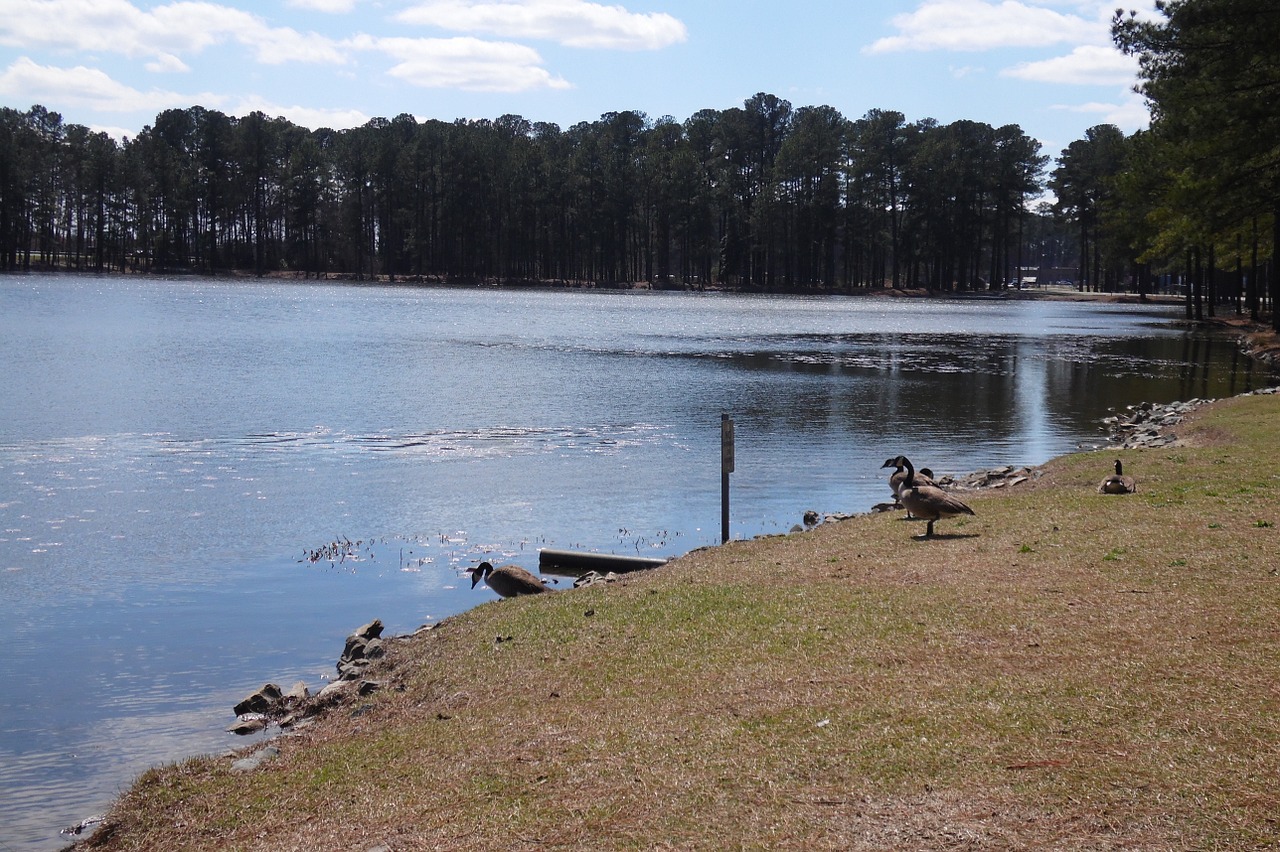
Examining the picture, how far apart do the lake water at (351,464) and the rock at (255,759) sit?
4.01 feet

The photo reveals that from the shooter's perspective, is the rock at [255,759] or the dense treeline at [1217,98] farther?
the dense treeline at [1217,98]

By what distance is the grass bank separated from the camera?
20.7ft

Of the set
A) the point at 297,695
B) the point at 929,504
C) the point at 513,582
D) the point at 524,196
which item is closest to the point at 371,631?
the point at 297,695

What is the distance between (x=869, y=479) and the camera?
77.3 feet

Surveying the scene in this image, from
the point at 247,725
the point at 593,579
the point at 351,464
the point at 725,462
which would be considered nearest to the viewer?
the point at 247,725

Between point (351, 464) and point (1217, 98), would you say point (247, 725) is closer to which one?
point (351, 464)

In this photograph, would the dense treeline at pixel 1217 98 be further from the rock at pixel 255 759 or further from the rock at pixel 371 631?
the rock at pixel 255 759

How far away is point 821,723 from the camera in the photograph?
24.9 feet

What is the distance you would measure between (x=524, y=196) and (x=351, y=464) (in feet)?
435

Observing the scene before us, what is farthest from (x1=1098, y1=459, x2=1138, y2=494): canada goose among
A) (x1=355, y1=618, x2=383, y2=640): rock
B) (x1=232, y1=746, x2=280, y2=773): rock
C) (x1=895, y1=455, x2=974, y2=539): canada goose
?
(x1=232, y1=746, x2=280, y2=773): rock

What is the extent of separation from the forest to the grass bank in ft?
425

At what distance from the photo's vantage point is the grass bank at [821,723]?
6.31 metres

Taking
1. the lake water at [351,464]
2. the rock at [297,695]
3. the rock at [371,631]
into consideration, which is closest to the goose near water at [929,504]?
the lake water at [351,464]

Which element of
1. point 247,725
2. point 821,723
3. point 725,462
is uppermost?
point 725,462
